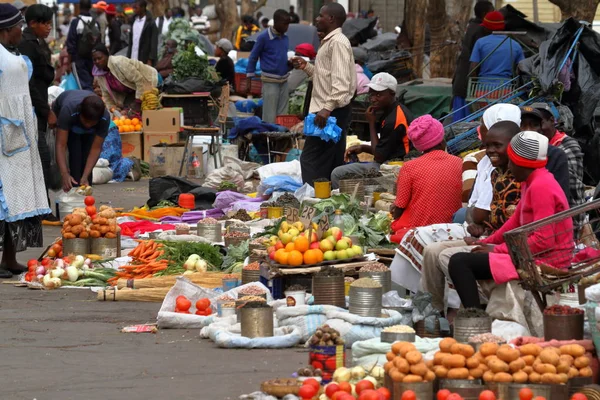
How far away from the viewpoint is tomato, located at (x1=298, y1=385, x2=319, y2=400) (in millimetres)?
5488

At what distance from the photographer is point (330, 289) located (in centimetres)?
771

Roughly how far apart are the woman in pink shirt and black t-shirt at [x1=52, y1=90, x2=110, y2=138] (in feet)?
Result: 22.5

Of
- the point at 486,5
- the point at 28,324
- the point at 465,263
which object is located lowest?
the point at 28,324

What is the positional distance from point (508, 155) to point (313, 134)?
5.56 metres

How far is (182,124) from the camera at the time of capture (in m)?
19.8

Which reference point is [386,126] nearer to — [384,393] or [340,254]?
[340,254]

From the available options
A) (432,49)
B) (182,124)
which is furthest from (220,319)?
(432,49)

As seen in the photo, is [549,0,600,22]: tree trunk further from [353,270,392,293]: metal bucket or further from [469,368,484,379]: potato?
[469,368,484,379]: potato

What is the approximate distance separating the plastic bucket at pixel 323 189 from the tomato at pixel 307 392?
6.25 meters

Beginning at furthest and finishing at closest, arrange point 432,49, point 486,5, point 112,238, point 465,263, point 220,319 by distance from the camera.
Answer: point 432,49
point 486,5
point 112,238
point 220,319
point 465,263

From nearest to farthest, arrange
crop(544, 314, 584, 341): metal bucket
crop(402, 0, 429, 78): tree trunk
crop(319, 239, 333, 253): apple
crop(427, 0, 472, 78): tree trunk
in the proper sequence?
crop(544, 314, 584, 341): metal bucket → crop(319, 239, 333, 253): apple → crop(427, 0, 472, 78): tree trunk → crop(402, 0, 429, 78): tree trunk

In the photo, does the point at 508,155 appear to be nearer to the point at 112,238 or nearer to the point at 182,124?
the point at 112,238

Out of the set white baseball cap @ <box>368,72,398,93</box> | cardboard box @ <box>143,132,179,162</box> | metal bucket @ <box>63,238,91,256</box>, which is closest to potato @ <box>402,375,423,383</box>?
metal bucket @ <box>63,238,91,256</box>

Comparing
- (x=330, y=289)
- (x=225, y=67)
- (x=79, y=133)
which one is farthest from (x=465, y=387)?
(x=225, y=67)
